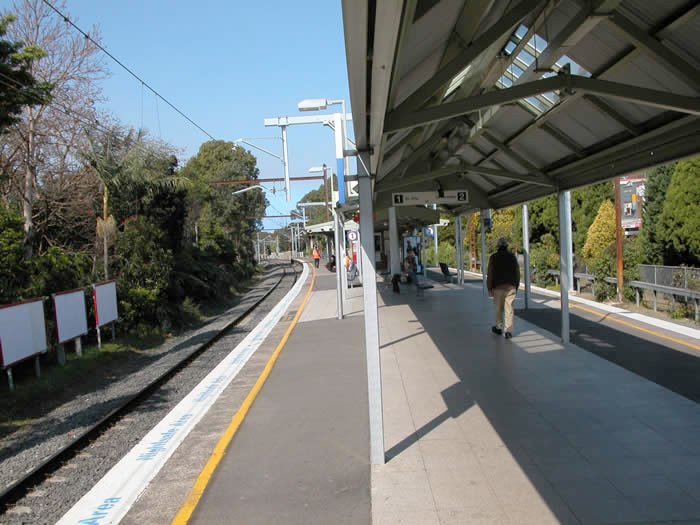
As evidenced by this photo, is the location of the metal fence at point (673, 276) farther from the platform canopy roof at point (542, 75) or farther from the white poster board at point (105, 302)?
the white poster board at point (105, 302)

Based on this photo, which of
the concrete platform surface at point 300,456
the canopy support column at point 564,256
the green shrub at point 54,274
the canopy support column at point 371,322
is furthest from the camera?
the green shrub at point 54,274

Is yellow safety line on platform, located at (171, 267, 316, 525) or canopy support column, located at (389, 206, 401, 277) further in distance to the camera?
canopy support column, located at (389, 206, 401, 277)

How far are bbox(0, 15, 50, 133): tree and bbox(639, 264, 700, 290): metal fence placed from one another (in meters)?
13.6

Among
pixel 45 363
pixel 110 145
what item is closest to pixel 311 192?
pixel 110 145

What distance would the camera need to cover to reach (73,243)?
18109 mm

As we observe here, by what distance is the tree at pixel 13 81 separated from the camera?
9969mm

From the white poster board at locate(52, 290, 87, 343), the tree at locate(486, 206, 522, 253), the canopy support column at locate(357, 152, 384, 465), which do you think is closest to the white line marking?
the canopy support column at locate(357, 152, 384, 465)

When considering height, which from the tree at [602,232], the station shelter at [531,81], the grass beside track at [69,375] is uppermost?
the station shelter at [531,81]

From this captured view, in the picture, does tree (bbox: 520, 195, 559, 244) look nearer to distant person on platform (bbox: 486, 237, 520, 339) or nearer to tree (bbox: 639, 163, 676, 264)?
tree (bbox: 639, 163, 676, 264)

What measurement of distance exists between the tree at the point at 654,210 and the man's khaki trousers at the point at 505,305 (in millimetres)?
11839

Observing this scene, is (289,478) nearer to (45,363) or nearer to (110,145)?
(45,363)

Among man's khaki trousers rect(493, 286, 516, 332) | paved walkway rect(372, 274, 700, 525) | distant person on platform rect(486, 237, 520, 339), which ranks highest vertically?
distant person on platform rect(486, 237, 520, 339)

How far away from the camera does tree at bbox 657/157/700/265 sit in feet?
58.0

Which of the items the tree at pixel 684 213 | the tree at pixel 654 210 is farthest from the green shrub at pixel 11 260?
the tree at pixel 654 210
